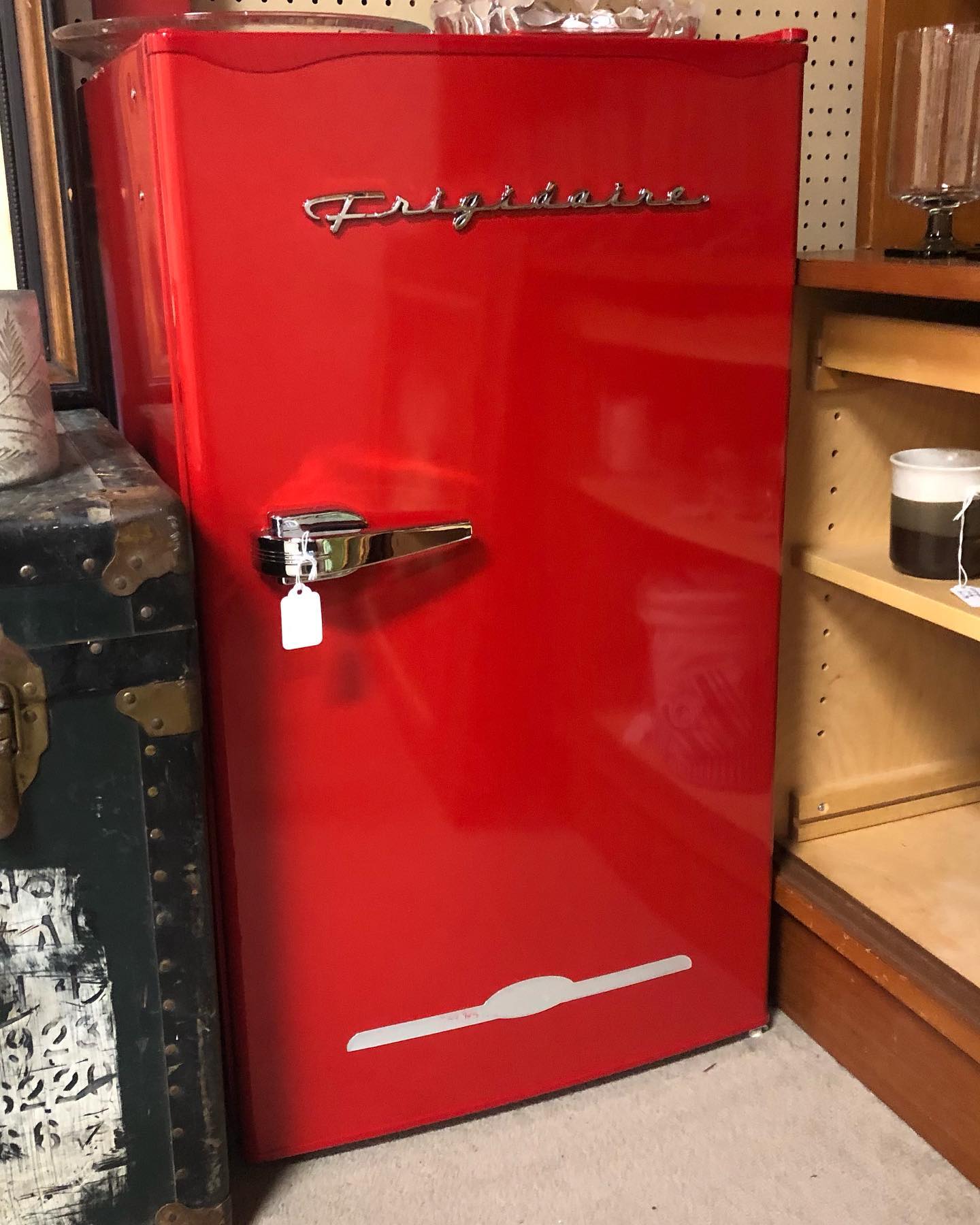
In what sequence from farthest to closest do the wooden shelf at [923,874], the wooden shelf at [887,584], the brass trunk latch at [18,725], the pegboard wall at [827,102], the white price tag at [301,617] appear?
1. the pegboard wall at [827,102]
2. the wooden shelf at [923,874]
3. the wooden shelf at [887,584]
4. the white price tag at [301,617]
5. the brass trunk latch at [18,725]

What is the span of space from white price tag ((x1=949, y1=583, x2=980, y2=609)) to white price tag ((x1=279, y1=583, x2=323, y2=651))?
0.64 meters

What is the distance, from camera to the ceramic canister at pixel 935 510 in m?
1.25

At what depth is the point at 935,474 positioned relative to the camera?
4.11ft

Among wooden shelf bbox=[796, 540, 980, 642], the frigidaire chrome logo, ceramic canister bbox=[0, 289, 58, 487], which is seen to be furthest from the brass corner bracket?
wooden shelf bbox=[796, 540, 980, 642]

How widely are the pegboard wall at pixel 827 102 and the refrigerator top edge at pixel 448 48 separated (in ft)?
1.58

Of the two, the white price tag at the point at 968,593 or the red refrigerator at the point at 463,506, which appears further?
the white price tag at the point at 968,593

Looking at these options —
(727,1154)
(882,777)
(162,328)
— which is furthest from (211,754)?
(882,777)

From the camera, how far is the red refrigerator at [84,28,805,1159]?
1.02 meters

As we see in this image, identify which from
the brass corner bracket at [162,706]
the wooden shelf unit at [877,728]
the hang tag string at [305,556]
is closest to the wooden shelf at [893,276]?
the wooden shelf unit at [877,728]

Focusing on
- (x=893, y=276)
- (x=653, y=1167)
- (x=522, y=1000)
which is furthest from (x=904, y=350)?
(x=653, y=1167)

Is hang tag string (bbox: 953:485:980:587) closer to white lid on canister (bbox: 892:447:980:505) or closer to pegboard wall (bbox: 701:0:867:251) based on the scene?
white lid on canister (bbox: 892:447:980:505)

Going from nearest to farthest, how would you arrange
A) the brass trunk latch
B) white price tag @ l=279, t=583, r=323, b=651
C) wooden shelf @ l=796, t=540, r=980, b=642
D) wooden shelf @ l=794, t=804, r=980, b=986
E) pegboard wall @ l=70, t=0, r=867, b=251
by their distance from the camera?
the brass trunk latch < white price tag @ l=279, t=583, r=323, b=651 < wooden shelf @ l=796, t=540, r=980, b=642 < wooden shelf @ l=794, t=804, r=980, b=986 < pegboard wall @ l=70, t=0, r=867, b=251

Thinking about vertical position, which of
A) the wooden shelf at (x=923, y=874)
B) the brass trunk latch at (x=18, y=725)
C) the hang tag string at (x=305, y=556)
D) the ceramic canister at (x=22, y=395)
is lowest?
the wooden shelf at (x=923, y=874)

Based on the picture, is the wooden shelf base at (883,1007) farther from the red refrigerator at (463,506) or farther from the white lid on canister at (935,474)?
the white lid on canister at (935,474)
